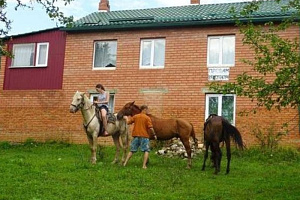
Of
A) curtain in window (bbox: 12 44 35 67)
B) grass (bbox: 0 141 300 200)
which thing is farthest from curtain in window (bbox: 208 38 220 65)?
curtain in window (bbox: 12 44 35 67)

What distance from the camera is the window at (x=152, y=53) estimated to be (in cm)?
2228

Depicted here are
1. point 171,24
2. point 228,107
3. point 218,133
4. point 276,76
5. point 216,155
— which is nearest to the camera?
point 276,76

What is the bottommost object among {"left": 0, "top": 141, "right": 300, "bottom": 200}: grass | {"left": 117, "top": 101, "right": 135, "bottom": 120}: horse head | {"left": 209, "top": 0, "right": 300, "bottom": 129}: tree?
{"left": 0, "top": 141, "right": 300, "bottom": 200}: grass

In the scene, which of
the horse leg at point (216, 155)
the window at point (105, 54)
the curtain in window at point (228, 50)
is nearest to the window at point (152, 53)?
the window at point (105, 54)

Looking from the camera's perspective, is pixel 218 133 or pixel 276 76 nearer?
pixel 276 76

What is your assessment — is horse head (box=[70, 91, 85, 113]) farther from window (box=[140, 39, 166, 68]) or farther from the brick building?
window (box=[140, 39, 166, 68])

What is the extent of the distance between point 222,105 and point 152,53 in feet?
13.7

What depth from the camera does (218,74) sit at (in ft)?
69.2

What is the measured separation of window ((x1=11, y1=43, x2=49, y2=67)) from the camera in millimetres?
24312

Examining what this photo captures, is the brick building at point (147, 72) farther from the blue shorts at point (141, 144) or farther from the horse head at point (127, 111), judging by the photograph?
the blue shorts at point (141, 144)

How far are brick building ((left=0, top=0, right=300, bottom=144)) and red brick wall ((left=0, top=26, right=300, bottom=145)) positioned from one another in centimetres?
4

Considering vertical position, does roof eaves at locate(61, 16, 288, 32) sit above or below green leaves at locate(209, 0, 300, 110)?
above

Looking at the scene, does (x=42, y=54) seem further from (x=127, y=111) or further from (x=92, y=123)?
(x=127, y=111)

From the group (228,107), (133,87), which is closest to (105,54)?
(133,87)
